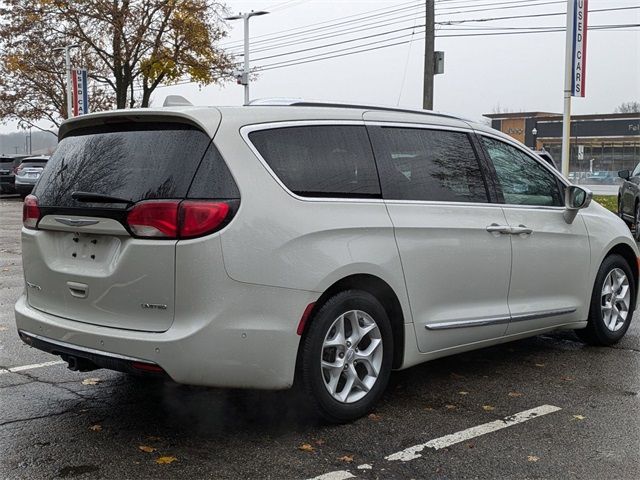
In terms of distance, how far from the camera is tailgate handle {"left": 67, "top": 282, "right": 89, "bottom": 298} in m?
3.94

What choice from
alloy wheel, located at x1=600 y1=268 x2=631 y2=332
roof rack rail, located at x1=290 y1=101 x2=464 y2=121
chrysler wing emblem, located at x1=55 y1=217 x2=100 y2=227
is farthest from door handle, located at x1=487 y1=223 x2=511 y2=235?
chrysler wing emblem, located at x1=55 y1=217 x2=100 y2=227

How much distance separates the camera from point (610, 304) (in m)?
6.06

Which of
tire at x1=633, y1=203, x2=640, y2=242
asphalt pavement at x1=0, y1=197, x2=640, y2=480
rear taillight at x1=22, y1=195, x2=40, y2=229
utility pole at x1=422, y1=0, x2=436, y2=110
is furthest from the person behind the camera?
utility pole at x1=422, y1=0, x2=436, y2=110

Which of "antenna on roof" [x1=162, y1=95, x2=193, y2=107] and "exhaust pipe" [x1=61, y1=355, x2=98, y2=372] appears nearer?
"exhaust pipe" [x1=61, y1=355, x2=98, y2=372]

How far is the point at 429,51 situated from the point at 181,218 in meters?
18.0

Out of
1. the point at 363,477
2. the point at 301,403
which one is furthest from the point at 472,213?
the point at 363,477

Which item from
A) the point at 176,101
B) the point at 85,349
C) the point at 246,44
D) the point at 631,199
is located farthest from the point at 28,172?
the point at 85,349

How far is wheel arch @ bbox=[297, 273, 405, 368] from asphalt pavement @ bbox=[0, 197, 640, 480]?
38cm

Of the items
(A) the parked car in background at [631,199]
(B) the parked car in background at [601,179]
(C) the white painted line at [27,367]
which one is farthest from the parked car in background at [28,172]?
(B) the parked car in background at [601,179]

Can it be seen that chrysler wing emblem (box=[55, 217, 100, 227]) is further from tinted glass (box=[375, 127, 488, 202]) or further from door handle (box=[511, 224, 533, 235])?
door handle (box=[511, 224, 533, 235])

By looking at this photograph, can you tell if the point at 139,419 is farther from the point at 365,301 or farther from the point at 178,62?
the point at 178,62

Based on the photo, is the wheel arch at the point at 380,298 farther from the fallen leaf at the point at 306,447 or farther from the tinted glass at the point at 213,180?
the tinted glass at the point at 213,180

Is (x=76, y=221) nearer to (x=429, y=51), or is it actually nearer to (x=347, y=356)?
(x=347, y=356)

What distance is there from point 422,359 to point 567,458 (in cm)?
110
